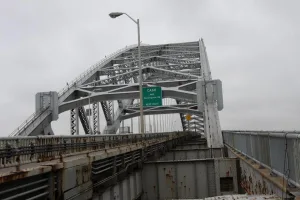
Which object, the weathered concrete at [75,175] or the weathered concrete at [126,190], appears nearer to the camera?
the weathered concrete at [75,175]

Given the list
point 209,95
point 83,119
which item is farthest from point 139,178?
point 83,119

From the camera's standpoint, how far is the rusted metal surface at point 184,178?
1455cm

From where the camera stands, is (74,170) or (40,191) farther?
(74,170)

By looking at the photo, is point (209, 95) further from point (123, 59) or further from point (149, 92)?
point (123, 59)

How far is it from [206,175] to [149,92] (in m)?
25.2

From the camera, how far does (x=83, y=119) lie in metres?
56.3

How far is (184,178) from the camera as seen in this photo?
14.8m

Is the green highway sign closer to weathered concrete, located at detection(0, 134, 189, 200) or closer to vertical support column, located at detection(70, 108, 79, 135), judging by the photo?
vertical support column, located at detection(70, 108, 79, 135)

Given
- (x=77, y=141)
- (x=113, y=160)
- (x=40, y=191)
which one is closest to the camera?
(x=40, y=191)

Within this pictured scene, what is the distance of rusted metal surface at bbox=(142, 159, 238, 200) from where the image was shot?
14.5 m

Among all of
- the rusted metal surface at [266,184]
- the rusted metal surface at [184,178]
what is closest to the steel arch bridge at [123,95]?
the rusted metal surface at [184,178]

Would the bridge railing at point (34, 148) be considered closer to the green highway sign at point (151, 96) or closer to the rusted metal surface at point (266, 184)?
the rusted metal surface at point (266, 184)

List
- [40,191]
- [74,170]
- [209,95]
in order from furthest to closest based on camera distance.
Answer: [209,95], [74,170], [40,191]

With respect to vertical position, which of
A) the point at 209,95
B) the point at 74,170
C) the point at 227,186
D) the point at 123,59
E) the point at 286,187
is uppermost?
the point at 123,59
